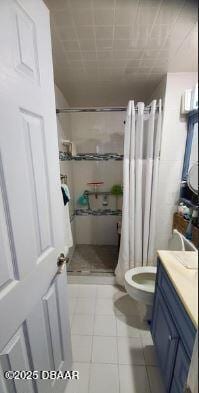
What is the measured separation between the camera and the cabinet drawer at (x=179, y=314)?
738 mm

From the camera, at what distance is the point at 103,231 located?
2943 mm

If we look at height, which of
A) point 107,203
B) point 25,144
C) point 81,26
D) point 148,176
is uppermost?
point 81,26

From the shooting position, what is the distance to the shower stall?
100 inches

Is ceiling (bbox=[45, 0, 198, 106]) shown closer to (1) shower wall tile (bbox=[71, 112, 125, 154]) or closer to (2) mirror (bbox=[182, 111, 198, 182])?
(2) mirror (bbox=[182, 111, 198, 182])

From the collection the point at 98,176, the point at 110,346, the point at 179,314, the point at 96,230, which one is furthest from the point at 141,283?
the point at 98,176

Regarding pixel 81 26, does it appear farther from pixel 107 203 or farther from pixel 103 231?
pixel 103 231

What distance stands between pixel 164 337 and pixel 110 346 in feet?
1.90

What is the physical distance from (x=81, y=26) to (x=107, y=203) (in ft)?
7.10

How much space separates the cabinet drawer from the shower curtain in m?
0.56

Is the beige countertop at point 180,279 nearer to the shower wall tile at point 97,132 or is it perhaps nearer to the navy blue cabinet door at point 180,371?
the navy blue cabinet door at point 180,371

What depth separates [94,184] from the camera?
2.81m

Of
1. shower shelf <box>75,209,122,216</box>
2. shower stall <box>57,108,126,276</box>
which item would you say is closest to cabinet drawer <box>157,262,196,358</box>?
shower stall <box>57,108,126,276</box>

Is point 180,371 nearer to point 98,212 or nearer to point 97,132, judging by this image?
point 98,212

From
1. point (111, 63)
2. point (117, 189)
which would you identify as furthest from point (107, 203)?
point (111, 63)
